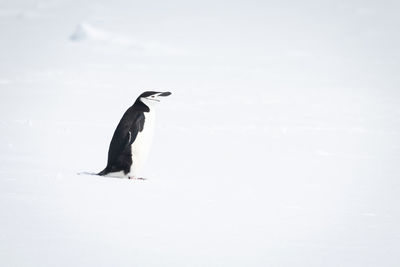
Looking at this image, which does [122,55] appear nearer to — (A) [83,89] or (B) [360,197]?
(A) [83,89]

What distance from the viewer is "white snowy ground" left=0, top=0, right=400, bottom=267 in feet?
11.1

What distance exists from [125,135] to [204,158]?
1.10 m

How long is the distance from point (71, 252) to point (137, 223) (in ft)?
1.81

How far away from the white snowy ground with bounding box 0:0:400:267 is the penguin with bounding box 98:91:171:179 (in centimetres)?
21

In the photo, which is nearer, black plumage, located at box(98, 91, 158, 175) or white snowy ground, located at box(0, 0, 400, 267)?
white snowy ground, located at box(0, 0, 400, 267)

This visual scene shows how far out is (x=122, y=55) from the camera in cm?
1527

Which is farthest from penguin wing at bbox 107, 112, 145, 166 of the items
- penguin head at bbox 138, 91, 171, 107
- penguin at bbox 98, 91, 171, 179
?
penguin head at bbox 138, 91, 171, 107

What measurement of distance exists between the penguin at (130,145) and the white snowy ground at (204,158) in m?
0.21

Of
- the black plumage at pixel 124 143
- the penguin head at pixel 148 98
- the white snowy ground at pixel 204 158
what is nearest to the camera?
the white snowy ground at pixel 204 158

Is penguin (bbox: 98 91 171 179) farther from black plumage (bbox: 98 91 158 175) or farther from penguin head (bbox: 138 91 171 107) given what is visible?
penguin head (bbox: 138 91 171 107)

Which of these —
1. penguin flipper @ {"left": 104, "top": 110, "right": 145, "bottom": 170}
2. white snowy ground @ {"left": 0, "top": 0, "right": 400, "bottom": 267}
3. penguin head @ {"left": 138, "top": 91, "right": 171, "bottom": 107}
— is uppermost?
penguin head @ {"left": 138, "top": 91, "right": 171, "bottom": 107}

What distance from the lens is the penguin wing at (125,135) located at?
4.75 m

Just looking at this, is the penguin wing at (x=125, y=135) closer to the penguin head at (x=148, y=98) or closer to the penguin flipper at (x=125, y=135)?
the penguin flipper at (x=125, y=135)

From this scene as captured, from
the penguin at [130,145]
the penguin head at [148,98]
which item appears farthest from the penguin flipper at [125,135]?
the penguin head at [148,98]
